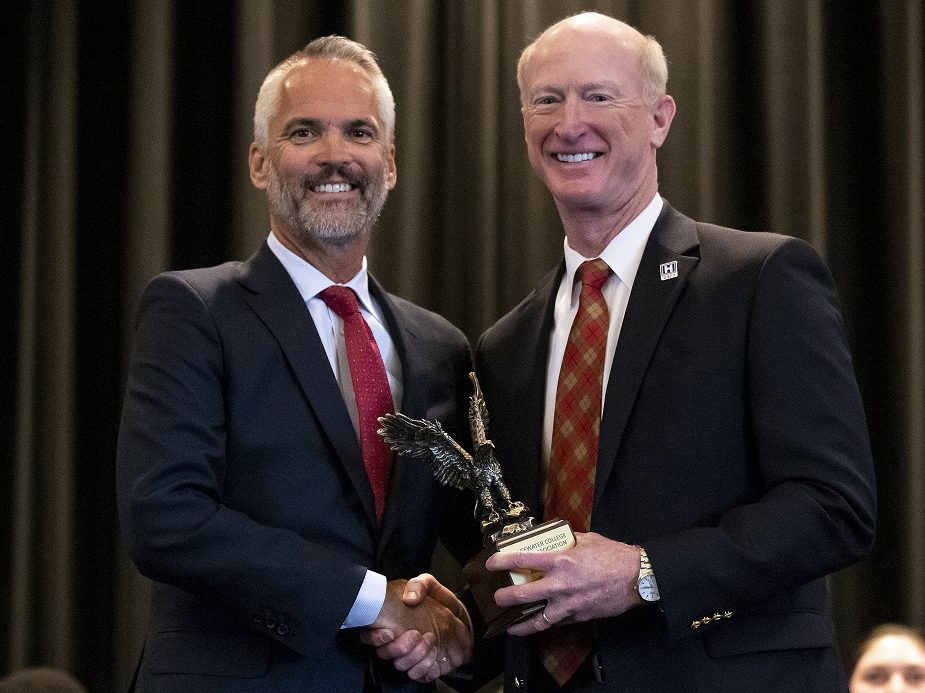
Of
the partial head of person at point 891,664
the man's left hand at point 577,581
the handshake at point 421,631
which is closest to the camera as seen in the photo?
the man's left hand at point 577,581

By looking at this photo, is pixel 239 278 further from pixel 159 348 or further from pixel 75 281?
pixel 75 281

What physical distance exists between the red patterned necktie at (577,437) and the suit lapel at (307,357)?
384 mm

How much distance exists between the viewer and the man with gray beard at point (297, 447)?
237 cm

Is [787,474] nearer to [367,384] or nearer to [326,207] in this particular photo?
[367,384]

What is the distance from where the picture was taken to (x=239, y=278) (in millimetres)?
2703

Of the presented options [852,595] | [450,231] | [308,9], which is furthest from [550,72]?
[852,595]

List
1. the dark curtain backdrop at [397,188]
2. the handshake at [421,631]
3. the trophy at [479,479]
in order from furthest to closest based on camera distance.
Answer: the dark curtain backdrop at [397,188], the handshake at [421,631], the trophy at [479,479]

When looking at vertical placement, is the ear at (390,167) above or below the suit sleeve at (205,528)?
above

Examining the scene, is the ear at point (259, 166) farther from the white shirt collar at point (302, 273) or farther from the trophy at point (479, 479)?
the trophy at point (479, 479)

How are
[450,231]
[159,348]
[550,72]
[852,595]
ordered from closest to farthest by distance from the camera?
[159,348] < [550,72] < [852,595] < [450,231]

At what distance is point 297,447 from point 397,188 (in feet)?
5.28

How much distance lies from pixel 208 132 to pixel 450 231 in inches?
32.8

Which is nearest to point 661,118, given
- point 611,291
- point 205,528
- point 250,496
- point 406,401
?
point 611,291

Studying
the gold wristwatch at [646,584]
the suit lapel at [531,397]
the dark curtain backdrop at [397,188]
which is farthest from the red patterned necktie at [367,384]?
the dark curtain backdrop at [397,188]
